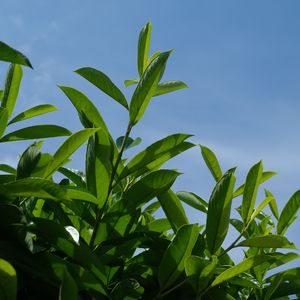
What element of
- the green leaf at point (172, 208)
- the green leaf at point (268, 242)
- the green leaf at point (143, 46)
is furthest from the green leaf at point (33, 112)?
the green leaf at point (268, 242)

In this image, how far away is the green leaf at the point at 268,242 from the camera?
4.49ft

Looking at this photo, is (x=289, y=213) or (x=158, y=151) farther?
(x=289, y=213)

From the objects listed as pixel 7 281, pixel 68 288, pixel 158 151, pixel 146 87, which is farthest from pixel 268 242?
pixel 7 281

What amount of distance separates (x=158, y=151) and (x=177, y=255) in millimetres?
295

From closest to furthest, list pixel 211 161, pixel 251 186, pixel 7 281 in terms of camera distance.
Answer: pixel 7 281, pixel 251 186, pixel 211 161

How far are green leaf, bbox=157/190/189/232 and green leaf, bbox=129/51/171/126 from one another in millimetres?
221

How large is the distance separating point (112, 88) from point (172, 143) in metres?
0.25

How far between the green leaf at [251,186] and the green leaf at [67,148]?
47cm

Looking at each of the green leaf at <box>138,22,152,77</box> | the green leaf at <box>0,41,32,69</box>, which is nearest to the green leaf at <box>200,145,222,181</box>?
the green leaf at <box>138,22,152,77</box>

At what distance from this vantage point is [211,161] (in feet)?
5.70

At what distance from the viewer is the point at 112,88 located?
1.56m

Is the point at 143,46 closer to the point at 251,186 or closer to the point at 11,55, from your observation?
the point at 251,186

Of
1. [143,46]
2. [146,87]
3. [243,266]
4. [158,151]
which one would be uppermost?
[143,46]

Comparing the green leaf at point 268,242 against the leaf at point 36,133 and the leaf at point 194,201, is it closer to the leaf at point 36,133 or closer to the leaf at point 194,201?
the leaf at point 194,201
